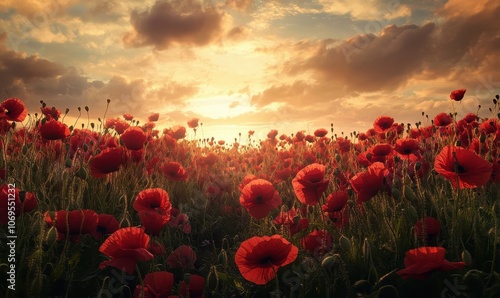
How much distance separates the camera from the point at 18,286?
6.56ft

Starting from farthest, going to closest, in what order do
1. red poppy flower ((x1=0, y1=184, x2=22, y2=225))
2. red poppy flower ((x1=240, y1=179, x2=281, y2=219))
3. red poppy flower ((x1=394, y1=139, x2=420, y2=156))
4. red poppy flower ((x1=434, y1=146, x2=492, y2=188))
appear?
red poppy flower ((x1=394, y1=139, x2=420, y2=156))
red poppy flower ((x1=240, y1=179, x2=281, y2=219))
red poppy flower ((x1=0, y1=184, x2=22, y2=225))
red poppy flower ((x1=434, y1=146, x2=492, y2=188))

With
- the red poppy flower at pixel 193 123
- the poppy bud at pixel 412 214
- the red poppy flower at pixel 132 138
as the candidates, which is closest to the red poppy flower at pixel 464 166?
the poppy bud at pixel 412 214

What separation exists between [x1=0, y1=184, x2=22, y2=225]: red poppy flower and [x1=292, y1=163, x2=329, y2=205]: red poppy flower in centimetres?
163

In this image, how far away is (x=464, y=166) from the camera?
2.10 metres

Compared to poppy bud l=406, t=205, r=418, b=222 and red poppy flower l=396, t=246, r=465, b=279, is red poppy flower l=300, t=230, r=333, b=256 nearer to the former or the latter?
poppy bud l=406, t=205, r=418, b=222

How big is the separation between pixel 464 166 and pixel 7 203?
2.54 meters

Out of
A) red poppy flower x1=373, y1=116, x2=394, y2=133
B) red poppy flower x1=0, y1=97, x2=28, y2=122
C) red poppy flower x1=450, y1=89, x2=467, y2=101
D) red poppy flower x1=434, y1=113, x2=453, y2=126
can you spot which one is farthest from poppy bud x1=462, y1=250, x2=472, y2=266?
red poppy flower x1=0, y1=97, x2=28, y2=122

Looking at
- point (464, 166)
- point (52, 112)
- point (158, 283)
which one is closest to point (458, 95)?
point (464, 166)

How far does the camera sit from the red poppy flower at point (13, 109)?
377 centimetres

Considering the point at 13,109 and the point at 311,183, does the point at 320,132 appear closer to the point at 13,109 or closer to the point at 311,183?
the point at 311,183

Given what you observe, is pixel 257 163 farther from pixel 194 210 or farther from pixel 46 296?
pixel 46 296

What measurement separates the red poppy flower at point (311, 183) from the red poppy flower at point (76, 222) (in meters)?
1.23

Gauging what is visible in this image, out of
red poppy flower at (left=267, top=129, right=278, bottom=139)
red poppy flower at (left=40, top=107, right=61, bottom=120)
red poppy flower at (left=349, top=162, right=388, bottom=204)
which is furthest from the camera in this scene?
red poppy flower at (left=267, top=129, right=278, bottom=139)

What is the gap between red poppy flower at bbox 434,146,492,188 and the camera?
6.74ft
